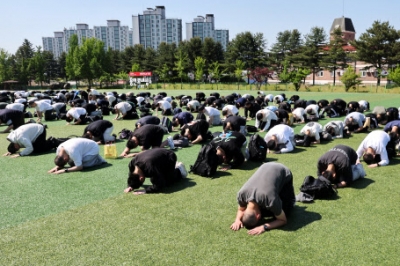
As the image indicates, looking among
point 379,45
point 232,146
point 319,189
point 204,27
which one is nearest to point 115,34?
point 204,27

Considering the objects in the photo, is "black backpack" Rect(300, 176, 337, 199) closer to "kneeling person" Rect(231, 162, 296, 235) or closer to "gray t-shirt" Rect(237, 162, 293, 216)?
"kneeling person" Rect(231, 162, 296, 235)

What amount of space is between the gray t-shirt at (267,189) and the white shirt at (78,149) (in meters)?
4.38

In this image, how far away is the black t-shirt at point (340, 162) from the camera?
21.0 ft

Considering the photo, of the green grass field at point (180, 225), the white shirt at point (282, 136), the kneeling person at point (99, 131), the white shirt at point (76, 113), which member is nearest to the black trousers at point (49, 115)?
the white shirt at point (76, 113)

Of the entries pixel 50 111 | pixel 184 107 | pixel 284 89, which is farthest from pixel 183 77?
pixel 50 111

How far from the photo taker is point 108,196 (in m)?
6.57

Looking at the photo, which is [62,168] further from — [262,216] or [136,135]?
[262,216]

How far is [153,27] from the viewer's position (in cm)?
13925

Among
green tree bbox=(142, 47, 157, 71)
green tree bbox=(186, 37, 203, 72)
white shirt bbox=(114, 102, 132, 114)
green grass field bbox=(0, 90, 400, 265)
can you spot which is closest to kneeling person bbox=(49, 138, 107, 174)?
green grass field bbox=(0, 90, 400, 265)

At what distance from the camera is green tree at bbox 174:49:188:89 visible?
57.3 metres

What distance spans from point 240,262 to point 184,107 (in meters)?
18.8

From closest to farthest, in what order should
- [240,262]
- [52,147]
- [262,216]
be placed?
[240,262]
[262,216]
[52,147]

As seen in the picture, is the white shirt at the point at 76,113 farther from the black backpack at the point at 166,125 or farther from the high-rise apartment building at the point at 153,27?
the high-rise apartment building at the point at 153,27

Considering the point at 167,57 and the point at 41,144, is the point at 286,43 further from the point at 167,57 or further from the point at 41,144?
the point at 41,144
